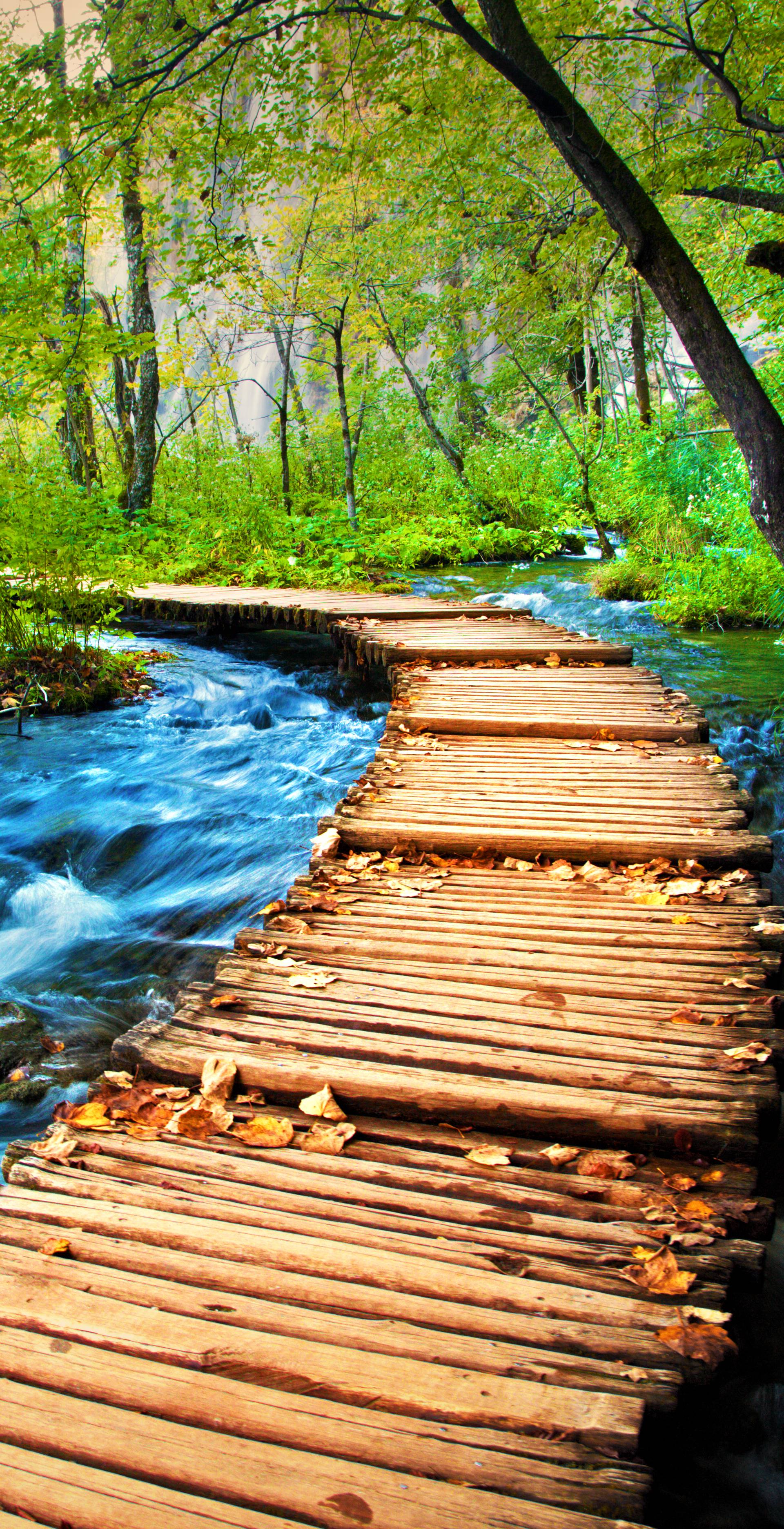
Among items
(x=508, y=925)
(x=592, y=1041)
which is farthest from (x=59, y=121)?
(x=592, y=1041)

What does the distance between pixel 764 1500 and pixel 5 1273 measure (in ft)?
5.49

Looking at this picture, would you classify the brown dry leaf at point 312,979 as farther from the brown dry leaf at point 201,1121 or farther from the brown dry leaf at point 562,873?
the brown dry leaf at point 562,873

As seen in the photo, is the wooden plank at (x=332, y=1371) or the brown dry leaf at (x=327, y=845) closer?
the wooden plank at (x=332, y=1371)

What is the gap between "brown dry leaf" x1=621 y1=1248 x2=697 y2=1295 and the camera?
1.60m

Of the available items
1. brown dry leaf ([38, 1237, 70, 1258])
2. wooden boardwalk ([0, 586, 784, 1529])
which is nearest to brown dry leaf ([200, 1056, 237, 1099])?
wooden boardwalk ([0, 586, 784, 1529])

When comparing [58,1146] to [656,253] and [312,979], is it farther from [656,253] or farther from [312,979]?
[656,253]

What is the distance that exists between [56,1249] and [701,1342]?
1.19 meters

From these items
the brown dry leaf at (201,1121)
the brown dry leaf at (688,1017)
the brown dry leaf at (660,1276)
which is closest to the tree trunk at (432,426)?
the brown dry leaf at (688,1017)

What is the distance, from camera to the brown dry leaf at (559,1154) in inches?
77.7

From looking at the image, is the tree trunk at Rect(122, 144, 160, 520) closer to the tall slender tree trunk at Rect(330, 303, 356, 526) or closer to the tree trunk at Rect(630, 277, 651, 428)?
the tall slender tree trunk at Rect(330, 303, 356, 526)

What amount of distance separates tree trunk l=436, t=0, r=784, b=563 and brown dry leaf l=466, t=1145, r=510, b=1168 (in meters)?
4.61

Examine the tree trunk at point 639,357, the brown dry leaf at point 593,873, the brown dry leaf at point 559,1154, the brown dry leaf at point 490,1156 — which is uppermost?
the tree trunk at point 639,357

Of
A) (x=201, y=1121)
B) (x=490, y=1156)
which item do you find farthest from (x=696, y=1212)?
(x=201, y=1121)

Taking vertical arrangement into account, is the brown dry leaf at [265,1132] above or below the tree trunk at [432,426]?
below
